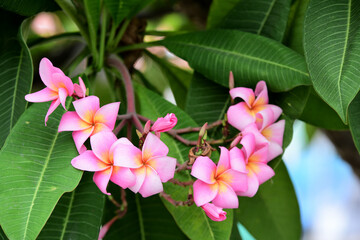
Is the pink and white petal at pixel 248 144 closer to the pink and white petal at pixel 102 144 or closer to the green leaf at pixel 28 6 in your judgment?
the pink and white petal at pixel 102 144

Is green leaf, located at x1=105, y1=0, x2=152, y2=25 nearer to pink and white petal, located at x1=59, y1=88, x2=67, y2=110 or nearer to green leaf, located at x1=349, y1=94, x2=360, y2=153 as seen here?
pink and white petal, located at x1=59, y1=88, x2=67, y2=110

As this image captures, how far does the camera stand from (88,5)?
0.83 m

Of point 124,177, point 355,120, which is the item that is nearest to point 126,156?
point 124,177

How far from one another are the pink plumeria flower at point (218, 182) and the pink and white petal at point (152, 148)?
1.7 inches

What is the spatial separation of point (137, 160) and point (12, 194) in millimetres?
146

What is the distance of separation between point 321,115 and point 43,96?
49 cm

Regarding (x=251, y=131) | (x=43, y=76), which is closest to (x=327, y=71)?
(x=251, y=131)

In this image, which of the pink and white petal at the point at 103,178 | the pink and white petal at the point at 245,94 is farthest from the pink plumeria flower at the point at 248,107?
the pink and white petal at the point at 103,178

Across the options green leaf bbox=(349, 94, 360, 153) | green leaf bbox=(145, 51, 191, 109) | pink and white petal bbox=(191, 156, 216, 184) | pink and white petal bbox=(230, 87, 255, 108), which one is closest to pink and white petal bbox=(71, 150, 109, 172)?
pink and white petal bbox=(191, 156, 216, 184)

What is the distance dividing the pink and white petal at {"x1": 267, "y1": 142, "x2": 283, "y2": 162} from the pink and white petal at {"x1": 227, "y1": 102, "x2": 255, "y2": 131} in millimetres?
44

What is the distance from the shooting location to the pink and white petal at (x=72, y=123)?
2.11 ft

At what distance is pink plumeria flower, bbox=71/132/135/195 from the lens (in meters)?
0.62

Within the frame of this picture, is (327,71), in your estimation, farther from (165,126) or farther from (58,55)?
(58,55)

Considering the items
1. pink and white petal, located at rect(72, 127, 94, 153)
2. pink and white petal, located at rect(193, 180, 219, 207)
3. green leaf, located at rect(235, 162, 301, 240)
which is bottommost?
green leaf, located at rect(235, 162, 301, 240)
